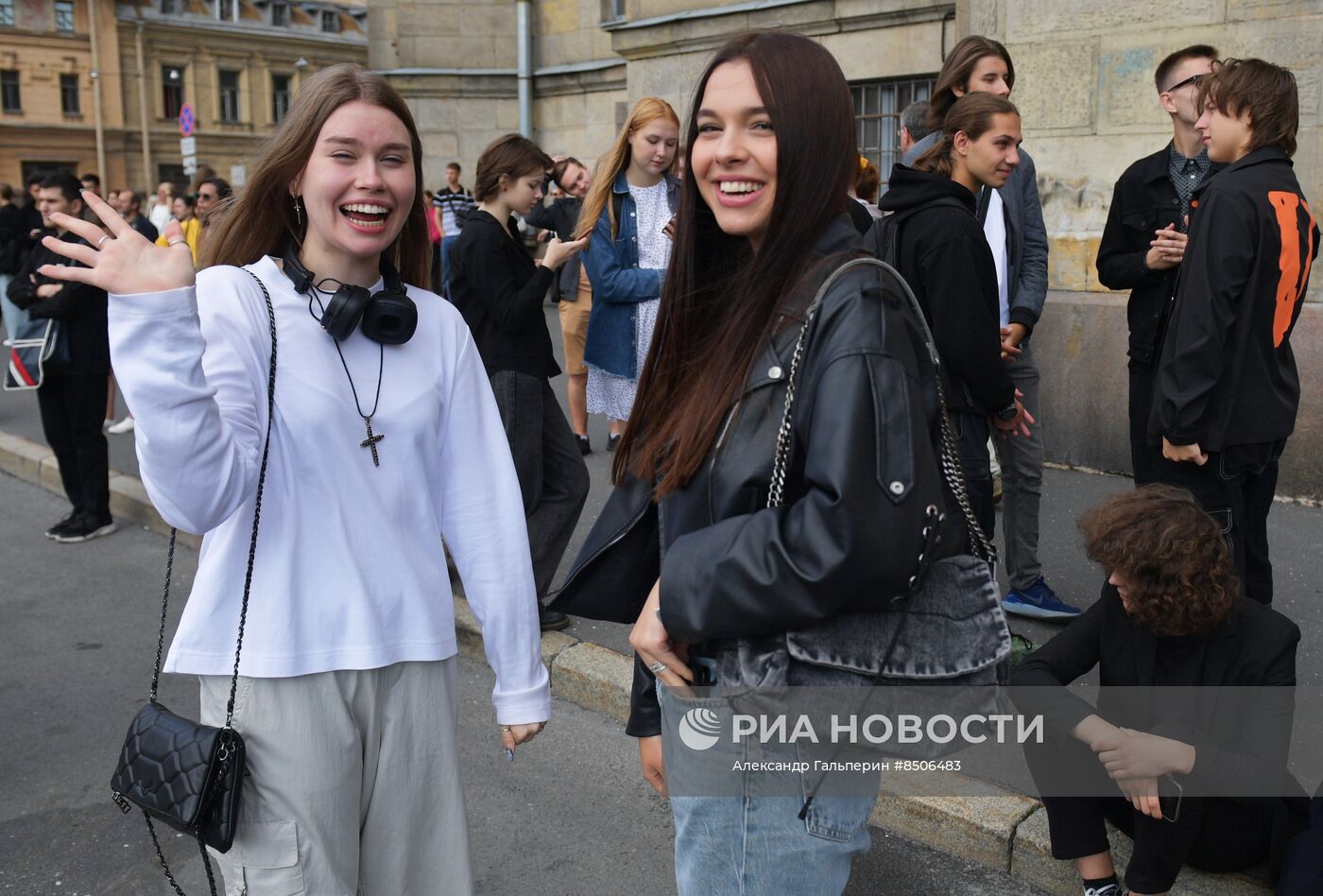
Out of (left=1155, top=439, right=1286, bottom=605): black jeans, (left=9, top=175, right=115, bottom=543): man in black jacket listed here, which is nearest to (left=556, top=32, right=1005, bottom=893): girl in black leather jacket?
(left=1155, top=439, right=1286, bottom=605): black jeans

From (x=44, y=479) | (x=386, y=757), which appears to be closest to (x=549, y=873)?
(x=386, y=757)

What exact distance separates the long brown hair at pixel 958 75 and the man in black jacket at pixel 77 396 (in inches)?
189

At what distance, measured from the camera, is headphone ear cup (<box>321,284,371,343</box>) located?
6.96 feet

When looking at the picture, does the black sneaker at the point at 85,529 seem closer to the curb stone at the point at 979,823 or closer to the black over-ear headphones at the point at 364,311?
the curb stone at the point at 979,823

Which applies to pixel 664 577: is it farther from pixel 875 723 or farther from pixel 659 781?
pixel 659 781

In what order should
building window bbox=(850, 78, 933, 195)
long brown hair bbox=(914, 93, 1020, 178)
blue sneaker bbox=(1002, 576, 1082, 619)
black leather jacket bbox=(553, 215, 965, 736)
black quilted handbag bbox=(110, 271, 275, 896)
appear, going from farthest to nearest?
building window bbox=(850, 78, 933, 195) → blue sneaker bbox=(1002, 576, 1082, 619) → long brown hair bbox=(914, 93, 1020, 178) → black quilted handbag bbox=(110, 271, 275, 896) → black leather jacket bbox=(553, 215, 965, 736)

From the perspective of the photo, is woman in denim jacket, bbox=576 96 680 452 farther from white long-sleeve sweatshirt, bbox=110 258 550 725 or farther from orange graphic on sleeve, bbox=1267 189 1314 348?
white long-sleeve sweatshirt, bbox=110 258 550 725

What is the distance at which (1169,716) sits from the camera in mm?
2943

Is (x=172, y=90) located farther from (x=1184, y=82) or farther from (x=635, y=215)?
(x=1184, y=82)

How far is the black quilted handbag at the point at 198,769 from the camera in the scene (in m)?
1.97

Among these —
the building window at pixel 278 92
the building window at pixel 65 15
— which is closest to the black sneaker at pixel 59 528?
the building window at pixel 65 15

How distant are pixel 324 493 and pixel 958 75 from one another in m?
3.86

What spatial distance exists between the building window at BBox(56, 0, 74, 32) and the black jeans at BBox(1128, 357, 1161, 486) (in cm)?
5898

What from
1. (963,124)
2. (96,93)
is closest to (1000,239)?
(963,124)
